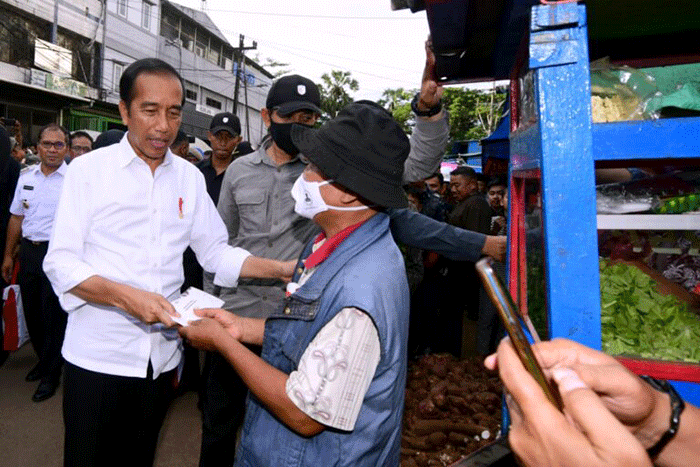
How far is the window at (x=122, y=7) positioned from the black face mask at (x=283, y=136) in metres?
25.3

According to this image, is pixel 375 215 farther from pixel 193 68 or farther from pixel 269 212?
pixel 193 68

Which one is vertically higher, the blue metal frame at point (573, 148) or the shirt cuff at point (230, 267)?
the blue metal frame at point (573, 148)

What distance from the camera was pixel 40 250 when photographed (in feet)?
13.7

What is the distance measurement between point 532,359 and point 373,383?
0.72m

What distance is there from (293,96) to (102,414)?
6.11 feet

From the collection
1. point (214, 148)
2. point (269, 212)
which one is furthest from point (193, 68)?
point (269, 212)

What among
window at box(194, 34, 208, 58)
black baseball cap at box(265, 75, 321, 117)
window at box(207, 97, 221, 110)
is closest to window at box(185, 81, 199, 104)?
window at box(207, 97, 221, 110)

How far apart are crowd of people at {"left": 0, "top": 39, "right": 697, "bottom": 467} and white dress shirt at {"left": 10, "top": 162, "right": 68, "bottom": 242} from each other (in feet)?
6.33

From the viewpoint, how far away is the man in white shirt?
1.76 m

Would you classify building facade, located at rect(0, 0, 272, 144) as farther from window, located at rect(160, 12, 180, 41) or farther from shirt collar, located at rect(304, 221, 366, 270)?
shirt collar, located at rect(304, 221, 366, 270)

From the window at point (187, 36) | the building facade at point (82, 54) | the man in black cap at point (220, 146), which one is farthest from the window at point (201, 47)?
the man in black cap at point (220, 146)

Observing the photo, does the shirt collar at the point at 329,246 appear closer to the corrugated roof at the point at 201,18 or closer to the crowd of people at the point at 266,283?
the crowd of people at the point at 266,283

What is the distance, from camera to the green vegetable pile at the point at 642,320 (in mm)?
1377

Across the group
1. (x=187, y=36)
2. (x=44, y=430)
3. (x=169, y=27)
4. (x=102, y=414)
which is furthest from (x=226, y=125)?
(x=187, y=36)
